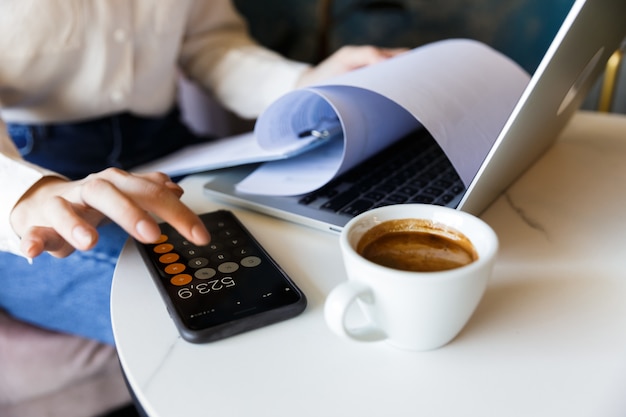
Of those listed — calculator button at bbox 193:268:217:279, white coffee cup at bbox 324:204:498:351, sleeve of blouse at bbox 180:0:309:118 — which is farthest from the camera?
sleeve of blouse at bbox 180:0:309:118

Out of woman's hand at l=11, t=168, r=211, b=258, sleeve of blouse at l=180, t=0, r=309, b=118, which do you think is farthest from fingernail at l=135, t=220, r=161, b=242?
sleeve of blouse at l=180, t=0, r=309, b=118

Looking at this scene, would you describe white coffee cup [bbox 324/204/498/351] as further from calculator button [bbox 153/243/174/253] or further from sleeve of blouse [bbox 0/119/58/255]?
sleeve of blouse [bbox 0/119/58/255]

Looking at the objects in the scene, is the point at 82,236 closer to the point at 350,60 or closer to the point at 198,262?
the point at 198,262

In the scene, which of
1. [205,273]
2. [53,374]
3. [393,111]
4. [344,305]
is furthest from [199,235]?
[53,374]

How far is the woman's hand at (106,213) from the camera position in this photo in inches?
16.6

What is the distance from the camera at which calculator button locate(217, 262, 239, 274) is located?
0.44 metres

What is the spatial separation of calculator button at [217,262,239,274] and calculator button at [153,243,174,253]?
54 mm

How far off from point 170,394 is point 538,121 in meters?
0.35

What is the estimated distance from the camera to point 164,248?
0.47 meters

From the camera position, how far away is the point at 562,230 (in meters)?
0.51

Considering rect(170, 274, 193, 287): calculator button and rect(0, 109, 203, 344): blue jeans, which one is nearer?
rect(170, 274, 193, 287): calculator button

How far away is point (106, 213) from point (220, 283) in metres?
0.10

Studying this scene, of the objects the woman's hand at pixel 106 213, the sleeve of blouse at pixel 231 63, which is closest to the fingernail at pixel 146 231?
the woman's hand at pixel 106 213

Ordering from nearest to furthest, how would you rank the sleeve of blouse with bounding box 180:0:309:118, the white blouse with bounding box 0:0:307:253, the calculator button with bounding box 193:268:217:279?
the calculator button with bounding box 193:268:217:279 → the white blouse with bounding box 0:0:307:253 → the sleeve of blouse with bounding box 180:0:309:118
